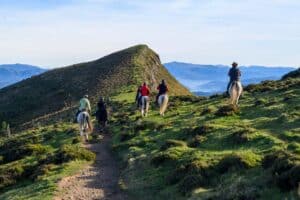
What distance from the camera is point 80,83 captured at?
110 m

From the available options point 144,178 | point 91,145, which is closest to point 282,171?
point 144,178

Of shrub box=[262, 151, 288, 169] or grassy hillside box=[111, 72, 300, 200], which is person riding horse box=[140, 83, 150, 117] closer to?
grassy hillside box=[111, 72, 300, 200]

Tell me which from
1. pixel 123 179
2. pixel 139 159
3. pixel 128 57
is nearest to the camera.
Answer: pixel 123 179

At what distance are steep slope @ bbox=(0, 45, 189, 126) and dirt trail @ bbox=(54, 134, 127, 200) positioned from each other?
60.2 metres

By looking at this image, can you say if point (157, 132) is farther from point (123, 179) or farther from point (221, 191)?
point (221, 191)

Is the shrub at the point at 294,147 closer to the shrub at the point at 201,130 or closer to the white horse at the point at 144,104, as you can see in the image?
the shrub at the point at 201,130

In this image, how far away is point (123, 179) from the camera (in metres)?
23.8

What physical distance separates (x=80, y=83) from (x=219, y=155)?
290 ft

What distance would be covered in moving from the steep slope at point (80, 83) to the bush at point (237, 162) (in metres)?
66.7

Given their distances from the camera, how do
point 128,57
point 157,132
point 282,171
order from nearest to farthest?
point 282,171 → point 157,132 → point 128,57

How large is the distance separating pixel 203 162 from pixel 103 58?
108 meters

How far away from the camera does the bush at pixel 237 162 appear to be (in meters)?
20.2

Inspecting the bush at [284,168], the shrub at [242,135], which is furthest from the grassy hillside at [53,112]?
the bush at [284,168]

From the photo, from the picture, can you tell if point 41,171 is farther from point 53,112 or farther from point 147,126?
point 53,112
